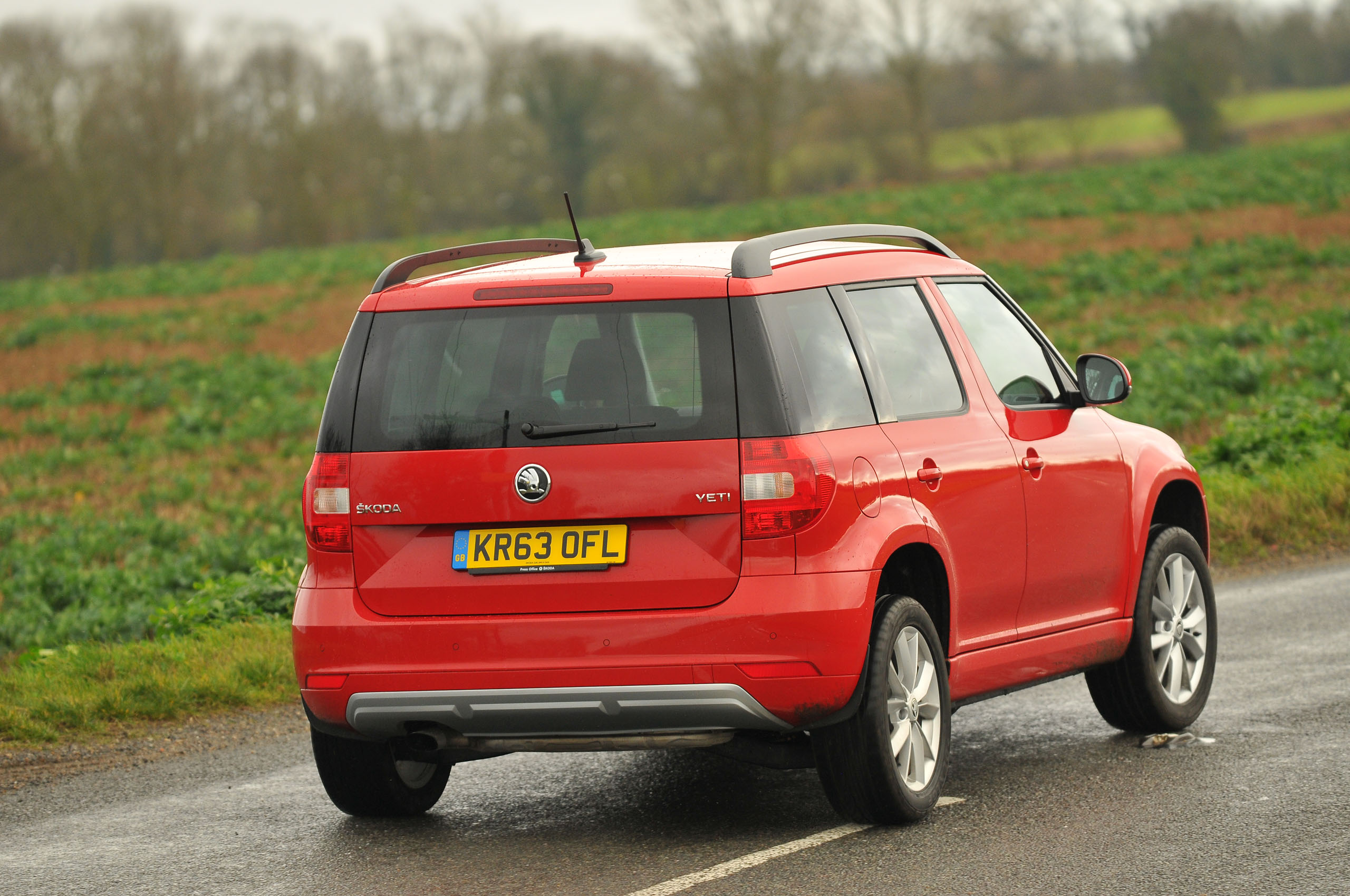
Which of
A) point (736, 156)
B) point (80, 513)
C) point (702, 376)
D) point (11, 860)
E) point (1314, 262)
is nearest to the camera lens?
point (702, 376)

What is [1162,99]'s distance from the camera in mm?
70188

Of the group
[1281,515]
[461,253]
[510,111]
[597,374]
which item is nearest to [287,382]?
[1281,515]

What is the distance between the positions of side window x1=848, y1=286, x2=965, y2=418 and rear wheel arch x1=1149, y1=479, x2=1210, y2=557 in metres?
1.75

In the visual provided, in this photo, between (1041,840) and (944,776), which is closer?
(1041,840)

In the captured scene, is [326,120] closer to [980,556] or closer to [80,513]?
[80,513]

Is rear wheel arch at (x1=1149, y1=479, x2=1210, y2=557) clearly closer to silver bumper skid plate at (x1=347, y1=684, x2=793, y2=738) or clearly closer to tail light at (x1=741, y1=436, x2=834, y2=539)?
tail light at (x1=741, y1=436, x2=834, y2=539)

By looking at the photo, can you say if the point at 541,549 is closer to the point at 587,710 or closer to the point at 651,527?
the point at 651,527

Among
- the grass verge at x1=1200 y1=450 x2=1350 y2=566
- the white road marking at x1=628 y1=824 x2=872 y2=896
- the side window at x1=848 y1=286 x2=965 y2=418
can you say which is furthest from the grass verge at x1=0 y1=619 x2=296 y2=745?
the grass verge at x1=1200 y1=450 x2=1350 y2=566

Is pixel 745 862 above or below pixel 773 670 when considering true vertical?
below

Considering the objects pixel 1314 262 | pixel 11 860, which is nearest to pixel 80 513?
pixel 11 860

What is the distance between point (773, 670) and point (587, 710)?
0.57 meters

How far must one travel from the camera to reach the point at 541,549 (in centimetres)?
512

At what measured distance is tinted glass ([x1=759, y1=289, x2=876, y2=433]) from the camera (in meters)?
5.15

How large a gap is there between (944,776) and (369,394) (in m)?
2.44
